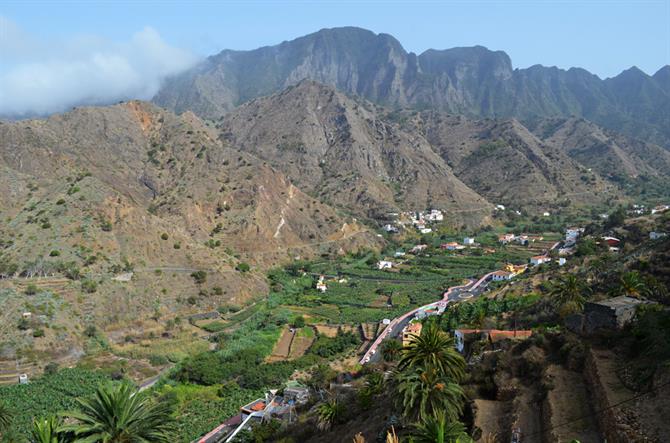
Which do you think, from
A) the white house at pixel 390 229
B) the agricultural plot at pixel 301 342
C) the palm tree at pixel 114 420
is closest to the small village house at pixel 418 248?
the white house at pixel 390 229

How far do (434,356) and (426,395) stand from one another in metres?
1.56

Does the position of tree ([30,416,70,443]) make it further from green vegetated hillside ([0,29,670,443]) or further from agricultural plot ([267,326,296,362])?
agricultural plot ([267,326,296,362])

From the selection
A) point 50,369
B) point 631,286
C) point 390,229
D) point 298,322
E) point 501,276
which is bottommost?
point 298,322

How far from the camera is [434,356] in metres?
18.5

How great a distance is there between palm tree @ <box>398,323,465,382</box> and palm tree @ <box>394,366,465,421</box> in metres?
0.39

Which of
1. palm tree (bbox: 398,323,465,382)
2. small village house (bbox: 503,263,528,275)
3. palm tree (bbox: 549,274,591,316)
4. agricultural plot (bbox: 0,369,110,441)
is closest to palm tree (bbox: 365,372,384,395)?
palm tree (bbox: 398,323,465,382)

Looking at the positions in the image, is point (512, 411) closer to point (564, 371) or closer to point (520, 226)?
point (564, 371)

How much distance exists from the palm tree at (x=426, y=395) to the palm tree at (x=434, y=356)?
39cm

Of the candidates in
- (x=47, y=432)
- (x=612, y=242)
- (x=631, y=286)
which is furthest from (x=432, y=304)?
(x=47, y=432)

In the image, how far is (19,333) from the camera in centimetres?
4678

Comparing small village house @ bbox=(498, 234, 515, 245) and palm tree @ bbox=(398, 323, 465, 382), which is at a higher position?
palm tree @ bbox=(398, 323, 465, 382)

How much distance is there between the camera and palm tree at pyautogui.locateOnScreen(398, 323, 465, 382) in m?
18.5

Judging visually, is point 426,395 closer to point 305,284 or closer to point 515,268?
point 305,284

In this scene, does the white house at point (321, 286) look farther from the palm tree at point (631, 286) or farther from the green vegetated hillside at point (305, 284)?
the palm tree at point (631, 286)
